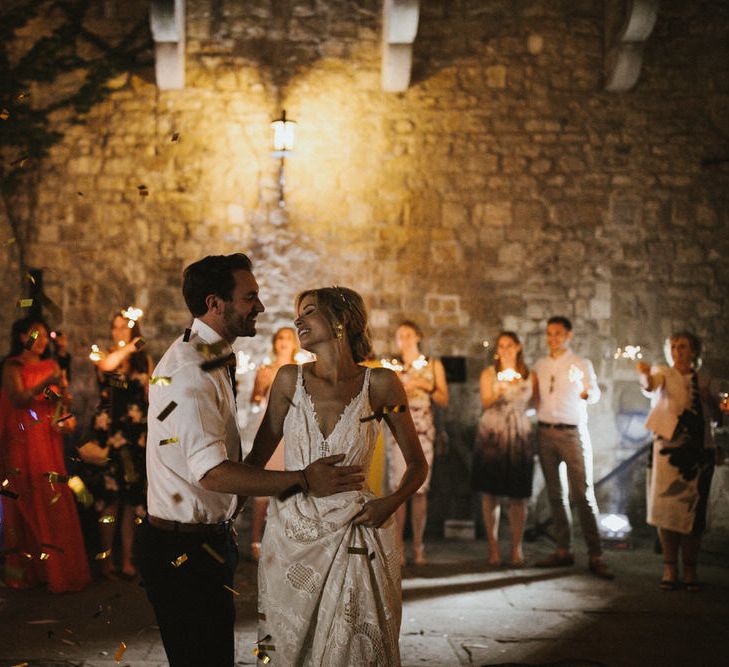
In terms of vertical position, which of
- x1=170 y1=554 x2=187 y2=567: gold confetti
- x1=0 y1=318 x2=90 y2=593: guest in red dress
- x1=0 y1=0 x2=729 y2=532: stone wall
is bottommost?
x1=0 y1=318 x2=90 y2=593: guest in red dress

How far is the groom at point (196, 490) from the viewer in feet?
8.19

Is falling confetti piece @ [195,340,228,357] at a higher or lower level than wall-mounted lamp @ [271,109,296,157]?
lower

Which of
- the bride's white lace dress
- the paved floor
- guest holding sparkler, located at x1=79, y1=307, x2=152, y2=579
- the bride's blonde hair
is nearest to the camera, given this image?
the bride's white lace dress

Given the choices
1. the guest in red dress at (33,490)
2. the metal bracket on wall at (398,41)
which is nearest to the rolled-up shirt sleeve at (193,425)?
the guest in red dress at (33,490)

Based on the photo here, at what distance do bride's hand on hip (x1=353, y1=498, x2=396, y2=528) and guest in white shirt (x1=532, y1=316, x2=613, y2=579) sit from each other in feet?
14.2

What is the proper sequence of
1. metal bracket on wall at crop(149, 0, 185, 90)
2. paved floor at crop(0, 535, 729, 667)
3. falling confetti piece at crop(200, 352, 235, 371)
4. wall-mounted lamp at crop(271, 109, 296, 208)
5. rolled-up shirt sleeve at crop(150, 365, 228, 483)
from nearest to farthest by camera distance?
rolled-up shirt sleeve at crop(150, 365, 228, 483)
falling confetti piece at crop(200, 352, 235, 371)
paved floor at crop(0, 535, 729, 667)
metal bracket on wall at crop(149, 0, 185, 90)
wall-mounted lamp at crop(271, 109, 296, 208)

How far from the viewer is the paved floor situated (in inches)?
179

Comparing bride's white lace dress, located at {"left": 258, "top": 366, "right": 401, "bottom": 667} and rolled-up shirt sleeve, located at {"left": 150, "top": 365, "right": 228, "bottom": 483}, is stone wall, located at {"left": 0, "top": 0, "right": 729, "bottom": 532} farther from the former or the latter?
rolled-up shirt sleeve, located at {"left": 150, "top": 365, "right": 228, "bottom": 483}

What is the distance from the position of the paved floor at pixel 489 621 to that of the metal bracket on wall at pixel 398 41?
14.9ft

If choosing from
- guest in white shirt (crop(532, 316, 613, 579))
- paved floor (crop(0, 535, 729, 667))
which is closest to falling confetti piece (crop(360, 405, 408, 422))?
paved floor (crop(0, 535, 729, 667))

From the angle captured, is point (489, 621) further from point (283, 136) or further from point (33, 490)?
point (283, 136)

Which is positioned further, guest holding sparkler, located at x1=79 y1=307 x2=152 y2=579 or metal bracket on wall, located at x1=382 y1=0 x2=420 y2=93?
metal bracket on wall, located at x1=382 y1=0 x2=420 y2=93

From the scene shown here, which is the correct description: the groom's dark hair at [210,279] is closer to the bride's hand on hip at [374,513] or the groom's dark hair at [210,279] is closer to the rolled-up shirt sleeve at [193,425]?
the rolled-up shirt sleeve at [193,425]

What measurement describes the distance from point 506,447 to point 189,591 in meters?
4.69
